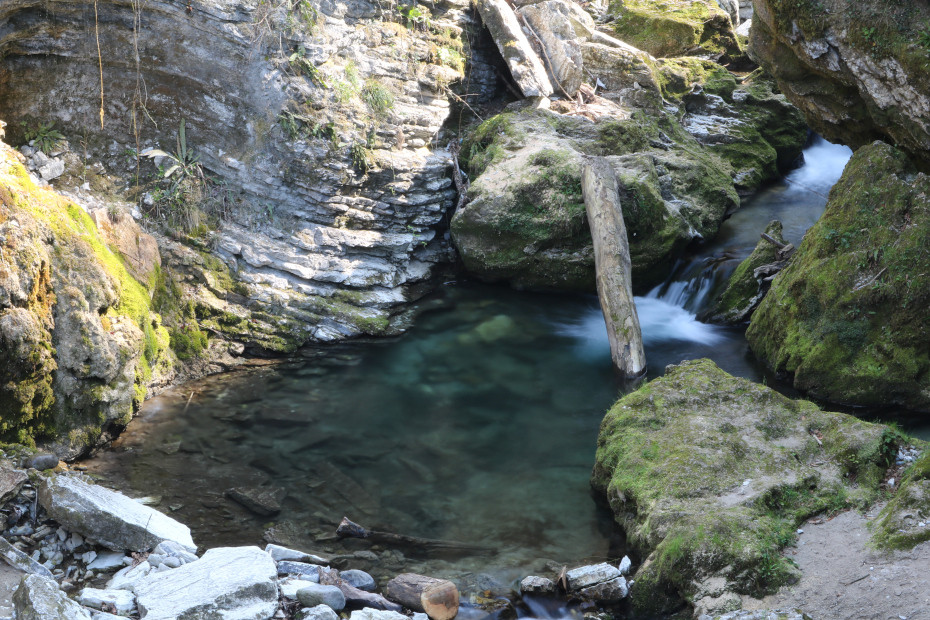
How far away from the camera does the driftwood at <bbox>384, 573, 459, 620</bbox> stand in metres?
4.74

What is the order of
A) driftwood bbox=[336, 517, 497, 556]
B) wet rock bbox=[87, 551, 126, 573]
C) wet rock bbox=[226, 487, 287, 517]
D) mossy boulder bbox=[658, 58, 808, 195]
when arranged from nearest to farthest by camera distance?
1. wet rock bbox=[87, 551, 126, 573]
2. driftwood bbox=[336, 517, 497, 556]
3. wet rock bbox=[226, 487, 287, 517]
4. mossy boulder bbox=[658, 58, 808, 195]

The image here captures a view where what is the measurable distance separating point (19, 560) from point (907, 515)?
5.43 m

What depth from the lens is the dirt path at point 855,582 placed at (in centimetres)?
383

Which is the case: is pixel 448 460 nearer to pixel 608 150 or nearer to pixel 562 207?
pixel 562 207

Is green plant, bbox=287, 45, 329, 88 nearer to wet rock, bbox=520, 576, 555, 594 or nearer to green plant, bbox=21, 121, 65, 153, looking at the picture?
green plant, bbox=21, 121, 65, 153

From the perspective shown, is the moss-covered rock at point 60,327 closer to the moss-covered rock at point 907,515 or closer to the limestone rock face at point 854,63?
the moss-covered rock at point 907,515

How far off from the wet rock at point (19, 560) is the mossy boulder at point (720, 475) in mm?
3823

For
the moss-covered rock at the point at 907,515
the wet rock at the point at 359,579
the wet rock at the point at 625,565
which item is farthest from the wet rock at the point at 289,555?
the moss-covered rock at the point at 907,515

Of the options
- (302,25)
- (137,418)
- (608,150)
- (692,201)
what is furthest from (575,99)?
(137,418)

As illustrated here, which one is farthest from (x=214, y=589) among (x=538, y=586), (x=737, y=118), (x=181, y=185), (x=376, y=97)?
(x=737, y=118)

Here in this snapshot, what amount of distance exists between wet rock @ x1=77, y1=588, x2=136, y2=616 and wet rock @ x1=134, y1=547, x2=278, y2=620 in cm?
6

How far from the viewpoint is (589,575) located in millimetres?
4949

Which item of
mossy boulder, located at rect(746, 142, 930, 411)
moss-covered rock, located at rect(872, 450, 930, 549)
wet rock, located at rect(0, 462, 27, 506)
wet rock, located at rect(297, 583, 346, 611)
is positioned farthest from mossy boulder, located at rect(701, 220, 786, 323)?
wet rock, located at rect(0, 462, 27, 506)

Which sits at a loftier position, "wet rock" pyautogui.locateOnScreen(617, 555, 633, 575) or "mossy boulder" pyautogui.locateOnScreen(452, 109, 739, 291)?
"mossy boulder" pyautogui.locateOnScreen(452, 109, 739, 291)
